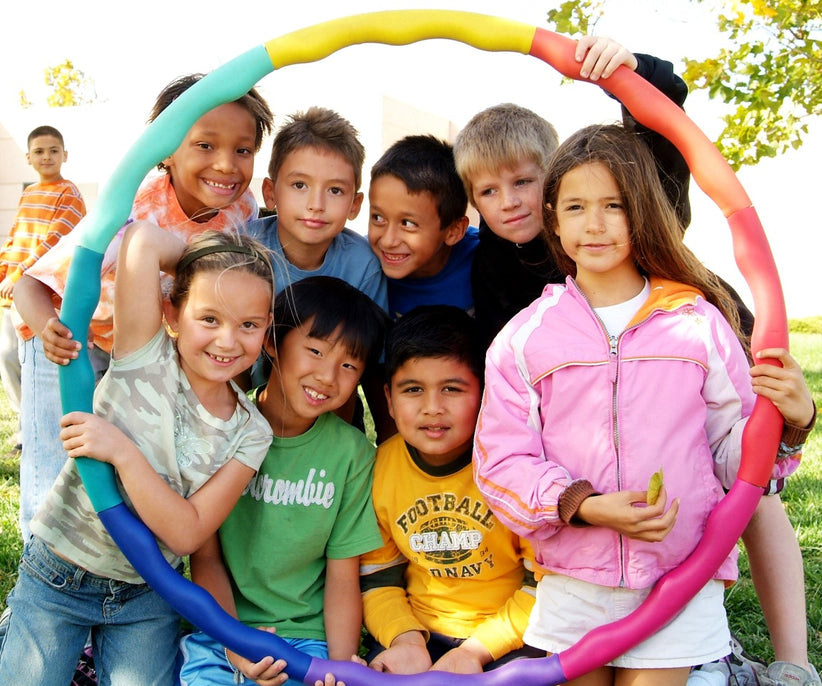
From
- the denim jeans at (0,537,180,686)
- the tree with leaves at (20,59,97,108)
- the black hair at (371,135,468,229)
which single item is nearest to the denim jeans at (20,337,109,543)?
the denim jeans at (0,537,180,686)

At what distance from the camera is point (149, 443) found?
8.23 ft

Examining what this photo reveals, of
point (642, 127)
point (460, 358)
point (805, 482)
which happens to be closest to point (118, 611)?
point (460, 358)

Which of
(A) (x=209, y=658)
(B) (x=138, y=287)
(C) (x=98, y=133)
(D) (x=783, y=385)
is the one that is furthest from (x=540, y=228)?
(C) (x=98, y=133)

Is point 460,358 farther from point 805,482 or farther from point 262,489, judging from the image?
point 805,482

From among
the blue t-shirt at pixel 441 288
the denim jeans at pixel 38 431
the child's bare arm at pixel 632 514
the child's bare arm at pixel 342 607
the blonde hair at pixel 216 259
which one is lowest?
the child's bare arm at pixel 342 607

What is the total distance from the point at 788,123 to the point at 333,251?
154 inches

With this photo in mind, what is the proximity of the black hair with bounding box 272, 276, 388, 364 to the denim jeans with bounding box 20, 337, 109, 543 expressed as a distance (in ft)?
2.75

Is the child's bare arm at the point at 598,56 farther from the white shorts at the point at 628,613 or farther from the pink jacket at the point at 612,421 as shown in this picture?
the white shorts at the point at 628,613

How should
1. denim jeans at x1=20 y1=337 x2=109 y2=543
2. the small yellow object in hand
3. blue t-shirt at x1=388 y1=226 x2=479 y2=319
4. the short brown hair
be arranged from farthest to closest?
blue t-shirt at x1=388 y1=226 x2=479 y2=319, the short brown hair, denim jeans at x1=20 y1=337 x2=109 y2=543, the small yellow object in hand

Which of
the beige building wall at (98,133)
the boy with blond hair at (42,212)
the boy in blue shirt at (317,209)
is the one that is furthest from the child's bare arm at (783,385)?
the beige building wall at (98,133)

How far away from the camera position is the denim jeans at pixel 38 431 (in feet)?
9.64

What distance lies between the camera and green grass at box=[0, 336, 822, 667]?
10.2ft

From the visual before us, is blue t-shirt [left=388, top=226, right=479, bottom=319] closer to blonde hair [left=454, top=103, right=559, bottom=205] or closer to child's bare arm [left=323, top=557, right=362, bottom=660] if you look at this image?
blonde hair [left=454, top=103, right=559, bottom=205]

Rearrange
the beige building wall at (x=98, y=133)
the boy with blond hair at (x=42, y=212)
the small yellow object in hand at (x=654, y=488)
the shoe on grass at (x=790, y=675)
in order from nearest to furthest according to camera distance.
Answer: the small yellow object in hand at (x=654, y=488)
the shoe on grass at (x=790, y=675)
the boy with blond hair at (x=42, y=212)
the beige building wall at (x=98, y=133)
